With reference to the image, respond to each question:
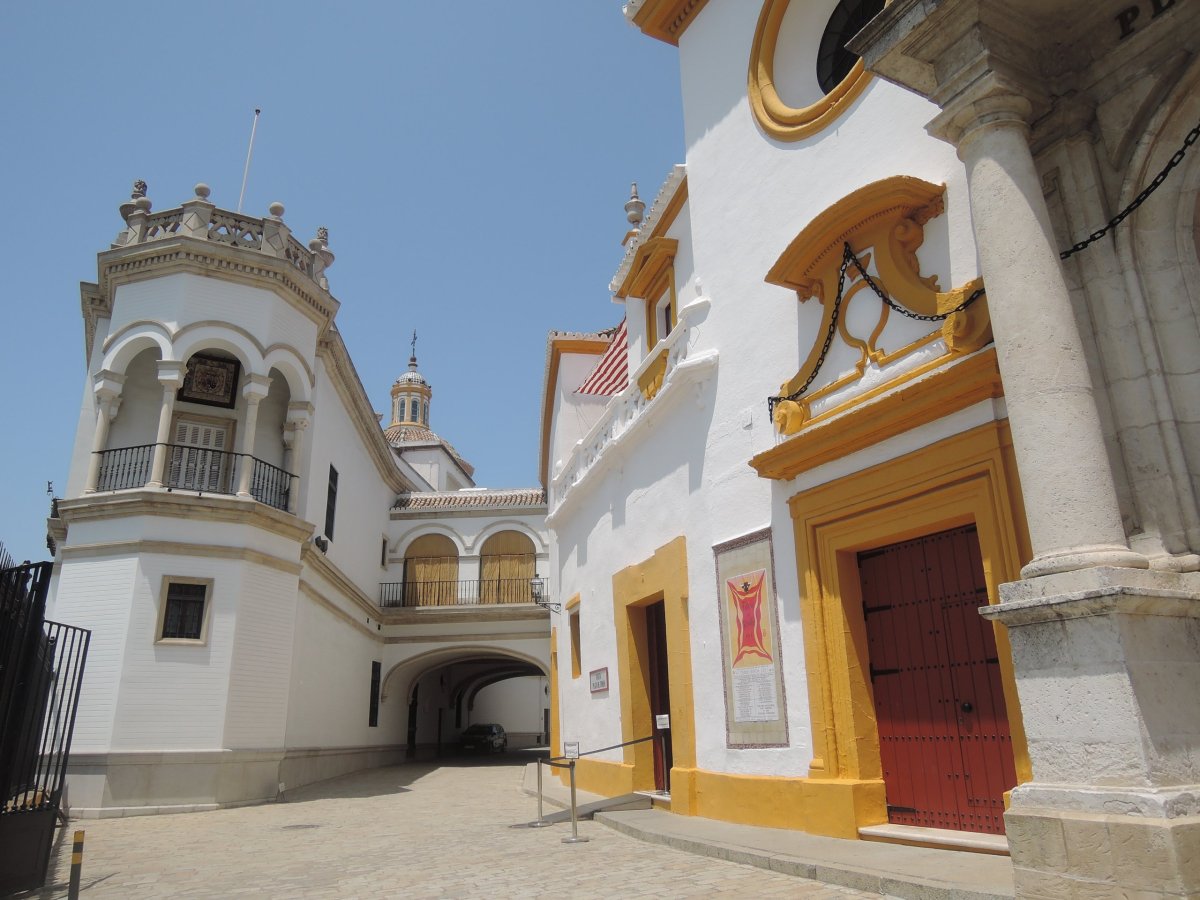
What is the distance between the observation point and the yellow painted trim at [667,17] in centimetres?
1066

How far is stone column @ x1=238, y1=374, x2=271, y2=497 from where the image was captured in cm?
1523

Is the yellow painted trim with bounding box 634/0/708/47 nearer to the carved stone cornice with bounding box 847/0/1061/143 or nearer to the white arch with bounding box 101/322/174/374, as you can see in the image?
the carved stone cornice with bounding box 847/0/1061/143

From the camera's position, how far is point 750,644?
8172 millimetres

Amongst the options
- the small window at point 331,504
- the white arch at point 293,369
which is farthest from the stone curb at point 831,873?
the small window at point 331,504

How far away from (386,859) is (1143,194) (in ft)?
25.6

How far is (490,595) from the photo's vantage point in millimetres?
26031

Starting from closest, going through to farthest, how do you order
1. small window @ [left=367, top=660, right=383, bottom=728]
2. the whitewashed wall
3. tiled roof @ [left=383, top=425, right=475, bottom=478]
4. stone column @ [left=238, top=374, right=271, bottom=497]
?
the whitewashed wall < stone column @ [left=238, top=374, right=271, bottom=497] < small window @ [left=367, top=660, right=383, bottom=728] < tiled roof @ [left=383, top=425, right=475, bottom=478]

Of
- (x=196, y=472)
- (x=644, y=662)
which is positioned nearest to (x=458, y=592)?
(x=196, y=472)

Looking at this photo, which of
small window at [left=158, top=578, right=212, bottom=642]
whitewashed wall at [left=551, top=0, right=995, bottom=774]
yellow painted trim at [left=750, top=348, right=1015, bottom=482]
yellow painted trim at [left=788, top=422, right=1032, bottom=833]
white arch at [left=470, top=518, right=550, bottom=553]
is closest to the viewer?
yellow painted trim at [left=788, top=422, right=1032, bottom=833]

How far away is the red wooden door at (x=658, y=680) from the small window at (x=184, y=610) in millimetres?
7817

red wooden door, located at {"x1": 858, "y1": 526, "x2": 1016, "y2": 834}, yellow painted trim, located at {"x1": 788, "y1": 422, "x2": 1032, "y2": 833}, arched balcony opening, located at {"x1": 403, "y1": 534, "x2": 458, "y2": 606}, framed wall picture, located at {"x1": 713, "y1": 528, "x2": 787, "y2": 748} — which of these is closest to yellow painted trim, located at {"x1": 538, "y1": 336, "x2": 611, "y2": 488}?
arched balcony opening, located at {"x1": 403, "y1": 534, "x2": 458, "y2": 606}

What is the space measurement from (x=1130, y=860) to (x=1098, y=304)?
3.11 m

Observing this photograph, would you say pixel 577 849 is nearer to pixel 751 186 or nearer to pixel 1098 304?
pixel 1098 304

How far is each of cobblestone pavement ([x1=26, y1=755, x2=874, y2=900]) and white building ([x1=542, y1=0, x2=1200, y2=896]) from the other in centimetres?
138
